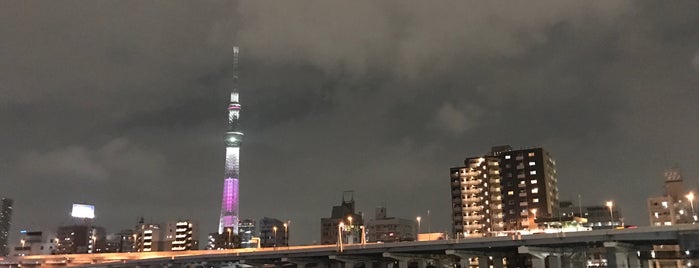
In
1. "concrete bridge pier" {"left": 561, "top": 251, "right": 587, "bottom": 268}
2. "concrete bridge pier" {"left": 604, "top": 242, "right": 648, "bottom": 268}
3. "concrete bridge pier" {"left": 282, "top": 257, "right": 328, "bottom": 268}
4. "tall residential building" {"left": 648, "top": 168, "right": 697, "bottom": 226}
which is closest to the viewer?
"concrete bridge pier" {"left": 604, "top": 242, "right": 648, "bottom": 268}

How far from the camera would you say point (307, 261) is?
106 m

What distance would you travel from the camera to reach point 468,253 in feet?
302

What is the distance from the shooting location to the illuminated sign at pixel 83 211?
18575cm

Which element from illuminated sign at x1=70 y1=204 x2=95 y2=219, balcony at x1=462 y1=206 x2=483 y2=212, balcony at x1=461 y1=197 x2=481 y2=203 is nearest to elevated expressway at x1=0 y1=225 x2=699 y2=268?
illuminated sign at x1=70 y1=204 x2=95 y2=219

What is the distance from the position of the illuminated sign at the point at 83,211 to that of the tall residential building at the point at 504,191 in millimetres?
116079

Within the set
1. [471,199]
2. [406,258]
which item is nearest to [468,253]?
[406,258]

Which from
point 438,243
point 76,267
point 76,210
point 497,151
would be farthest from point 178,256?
point 497,151

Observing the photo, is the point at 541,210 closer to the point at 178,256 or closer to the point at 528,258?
the point at 528,258

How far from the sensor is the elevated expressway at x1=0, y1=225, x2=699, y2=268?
72938mm

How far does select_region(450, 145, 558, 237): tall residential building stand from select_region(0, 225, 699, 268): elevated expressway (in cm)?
4884

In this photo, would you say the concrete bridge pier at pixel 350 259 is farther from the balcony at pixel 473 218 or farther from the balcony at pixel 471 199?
the balcony at pixel 471 199

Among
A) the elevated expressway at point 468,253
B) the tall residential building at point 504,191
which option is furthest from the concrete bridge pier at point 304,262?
the tall residential building at point 504,191

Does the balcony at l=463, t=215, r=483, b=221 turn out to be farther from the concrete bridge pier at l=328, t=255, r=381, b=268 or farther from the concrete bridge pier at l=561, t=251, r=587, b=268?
the concrete bridge pier at l=561, t=251, r=587, b=268

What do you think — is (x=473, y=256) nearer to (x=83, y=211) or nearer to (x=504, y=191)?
(x=504, y=191)
